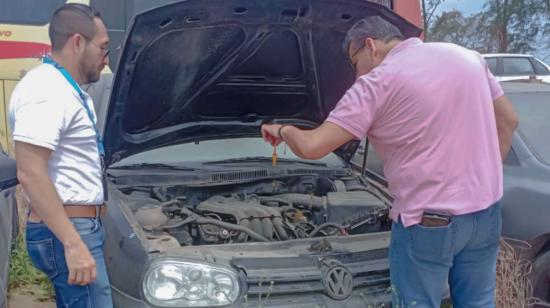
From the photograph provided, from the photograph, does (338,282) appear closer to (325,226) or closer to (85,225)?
(325,226)

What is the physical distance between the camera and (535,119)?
4.56m

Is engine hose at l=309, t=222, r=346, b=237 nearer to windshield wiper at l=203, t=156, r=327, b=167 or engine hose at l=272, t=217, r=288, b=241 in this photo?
engine hose at l=272, t=217, r=288, b=241

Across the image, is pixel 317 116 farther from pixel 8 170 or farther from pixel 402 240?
pixel 8 170

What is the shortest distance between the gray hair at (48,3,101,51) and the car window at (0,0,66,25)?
5.80 m

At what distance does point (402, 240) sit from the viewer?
293cm

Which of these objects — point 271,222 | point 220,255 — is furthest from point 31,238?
point 271,222

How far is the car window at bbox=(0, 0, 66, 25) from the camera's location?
8086 mm

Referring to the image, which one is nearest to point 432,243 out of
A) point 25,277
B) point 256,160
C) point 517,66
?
point 256,160

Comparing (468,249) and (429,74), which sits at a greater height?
(429,74)

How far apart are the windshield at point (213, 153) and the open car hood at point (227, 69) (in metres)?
0.05

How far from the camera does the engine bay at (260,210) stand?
3664mm

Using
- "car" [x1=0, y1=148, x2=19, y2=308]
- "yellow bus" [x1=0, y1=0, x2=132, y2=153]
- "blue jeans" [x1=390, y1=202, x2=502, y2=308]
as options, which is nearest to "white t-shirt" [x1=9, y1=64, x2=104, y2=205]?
"car" [x1=0, y1=148, x2=19, y2=308]

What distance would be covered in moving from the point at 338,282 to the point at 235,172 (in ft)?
4.31

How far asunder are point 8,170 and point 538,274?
2.87 metres
